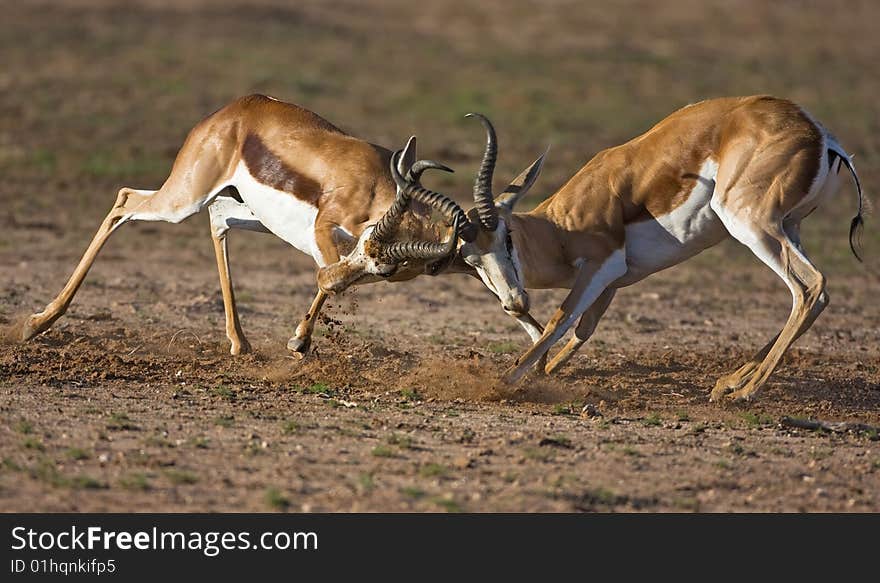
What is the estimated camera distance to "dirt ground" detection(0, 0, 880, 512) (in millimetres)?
7379

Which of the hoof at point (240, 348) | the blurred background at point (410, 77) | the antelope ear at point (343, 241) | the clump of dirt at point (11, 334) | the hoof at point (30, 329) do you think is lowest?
the blurred background at point (410, 77)

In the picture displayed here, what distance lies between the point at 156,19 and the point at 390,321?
76.9ft

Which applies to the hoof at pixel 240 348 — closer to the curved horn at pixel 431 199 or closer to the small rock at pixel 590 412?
the curved horn at pixel 431 199

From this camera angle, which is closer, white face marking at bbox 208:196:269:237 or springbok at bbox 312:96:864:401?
springbok at bbox 312:96:864:401

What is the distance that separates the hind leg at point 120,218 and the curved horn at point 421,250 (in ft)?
6.78

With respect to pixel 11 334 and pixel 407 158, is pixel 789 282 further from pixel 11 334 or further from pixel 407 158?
pixel 11 334

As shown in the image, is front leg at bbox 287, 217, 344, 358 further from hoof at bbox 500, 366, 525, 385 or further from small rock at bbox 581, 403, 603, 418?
small rock at bbox 581, 403, 603, 418

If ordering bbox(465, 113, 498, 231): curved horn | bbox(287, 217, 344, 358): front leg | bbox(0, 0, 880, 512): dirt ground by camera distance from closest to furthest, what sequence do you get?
bbox(0, 0, 880, 512): dirt ground → bbox(465, 113, 498, 231): curved horn → bbox(287, 217, 344, 358): front leg

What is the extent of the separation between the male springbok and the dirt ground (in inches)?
26.6

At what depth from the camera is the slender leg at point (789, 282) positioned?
9492 mm

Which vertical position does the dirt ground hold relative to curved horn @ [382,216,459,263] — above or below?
below

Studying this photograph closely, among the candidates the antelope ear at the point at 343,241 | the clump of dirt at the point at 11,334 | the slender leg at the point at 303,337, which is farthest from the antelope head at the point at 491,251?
the clump of dirt at the point at 11,334

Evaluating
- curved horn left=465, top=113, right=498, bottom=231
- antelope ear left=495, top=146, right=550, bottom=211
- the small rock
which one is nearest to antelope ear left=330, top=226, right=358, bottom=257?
curved horn left=465, top=113, right=498, bottom=231

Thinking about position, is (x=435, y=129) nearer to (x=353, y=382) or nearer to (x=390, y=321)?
(x=390, y=321)
